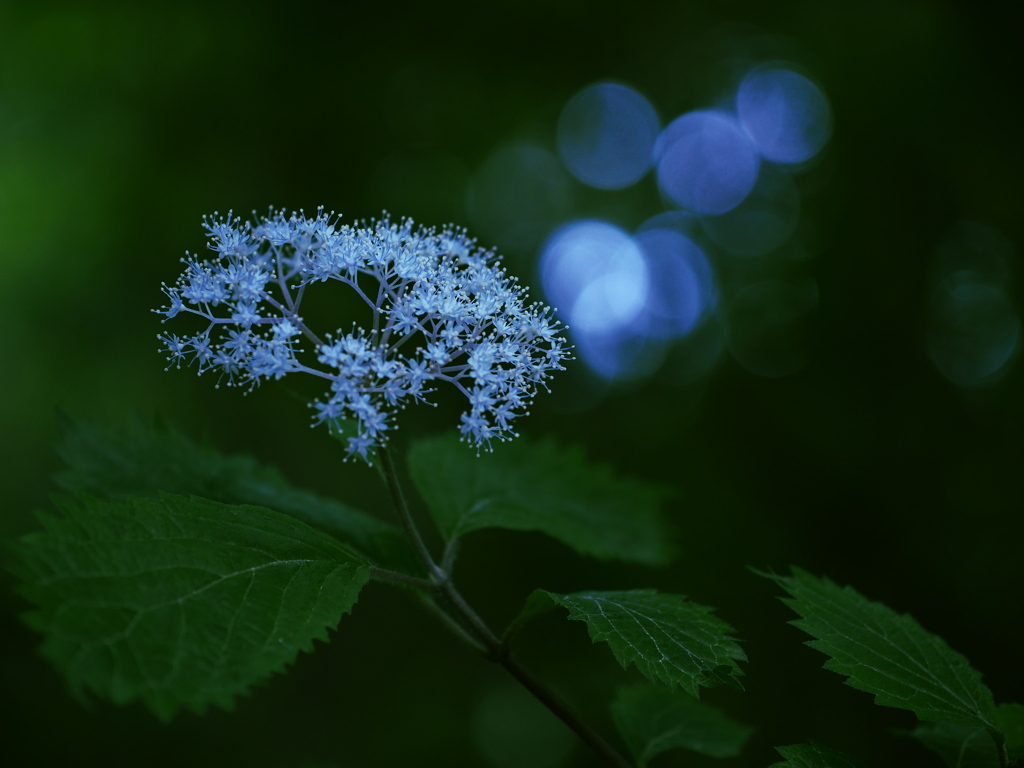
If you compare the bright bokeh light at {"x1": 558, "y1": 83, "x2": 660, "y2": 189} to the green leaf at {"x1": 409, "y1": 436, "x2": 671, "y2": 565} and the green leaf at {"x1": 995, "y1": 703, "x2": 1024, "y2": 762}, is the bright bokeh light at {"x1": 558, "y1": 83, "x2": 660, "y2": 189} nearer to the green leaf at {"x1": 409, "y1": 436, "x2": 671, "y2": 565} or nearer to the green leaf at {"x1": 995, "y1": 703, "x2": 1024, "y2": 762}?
the green leaf at {"x1": 409, "y1": 436, "x2": 671, "y2": 565}

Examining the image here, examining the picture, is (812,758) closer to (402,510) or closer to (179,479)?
(402,510)

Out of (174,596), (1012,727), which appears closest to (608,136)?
(1012,727)

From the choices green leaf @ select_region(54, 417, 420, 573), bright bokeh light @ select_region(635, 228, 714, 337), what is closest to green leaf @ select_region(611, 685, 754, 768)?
green leaf @ select_region(54, 417, 420, 573)

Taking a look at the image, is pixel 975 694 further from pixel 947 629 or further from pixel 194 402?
pixel 194 402

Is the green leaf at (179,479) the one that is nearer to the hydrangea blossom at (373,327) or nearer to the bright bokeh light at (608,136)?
the hydrangea blossom at (373,327)

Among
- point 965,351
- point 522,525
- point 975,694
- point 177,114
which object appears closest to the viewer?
point 975,694

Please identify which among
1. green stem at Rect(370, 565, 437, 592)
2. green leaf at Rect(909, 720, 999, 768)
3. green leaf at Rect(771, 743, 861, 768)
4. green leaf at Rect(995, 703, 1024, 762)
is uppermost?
green leaf at Rect(995, 703, 1024, 762)

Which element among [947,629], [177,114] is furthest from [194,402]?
[947,629]
